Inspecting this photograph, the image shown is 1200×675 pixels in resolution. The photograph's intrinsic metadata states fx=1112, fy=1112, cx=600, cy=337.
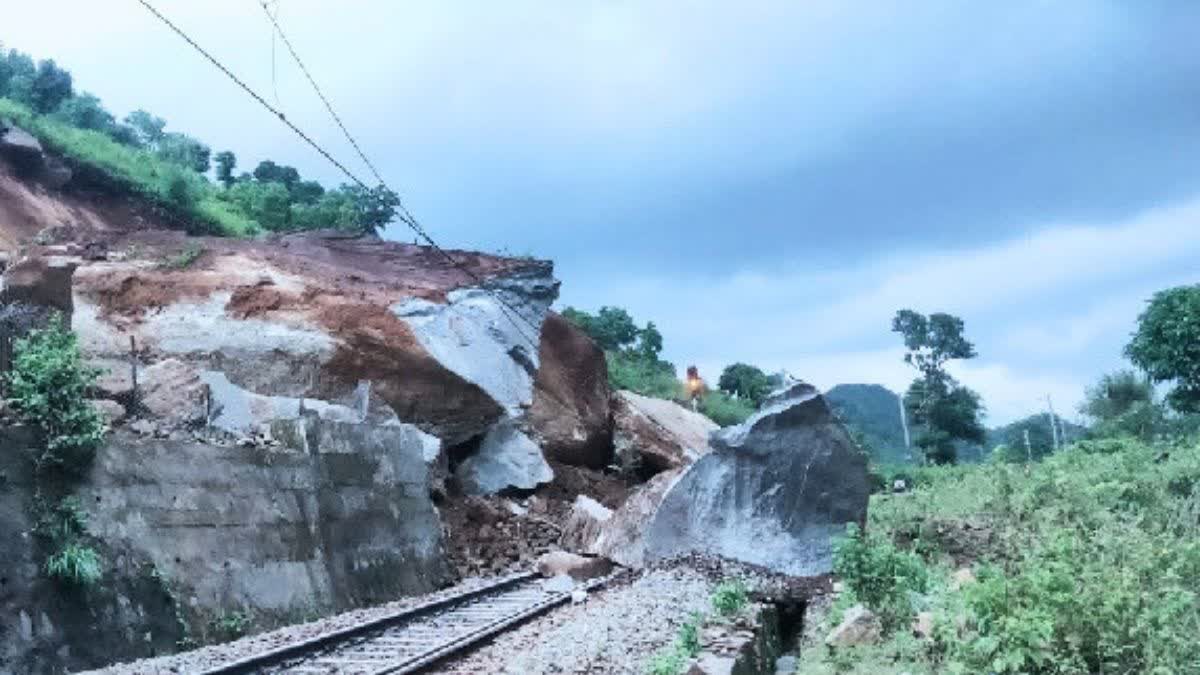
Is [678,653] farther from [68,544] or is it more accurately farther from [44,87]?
[44,87]

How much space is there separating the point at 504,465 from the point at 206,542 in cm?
1241

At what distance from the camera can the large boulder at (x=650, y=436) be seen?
2984 centimetres

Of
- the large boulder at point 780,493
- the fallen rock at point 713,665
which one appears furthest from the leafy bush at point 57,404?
the large boulder at point 780,493

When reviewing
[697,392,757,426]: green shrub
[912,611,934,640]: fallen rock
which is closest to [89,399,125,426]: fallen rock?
[912,611,934,640]: fallen rock

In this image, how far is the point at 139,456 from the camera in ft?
40.3

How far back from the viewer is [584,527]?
20.0 meters

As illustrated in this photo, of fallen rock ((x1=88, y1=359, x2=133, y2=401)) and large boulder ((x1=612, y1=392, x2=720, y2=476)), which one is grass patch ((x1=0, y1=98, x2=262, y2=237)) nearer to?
large boulder ((x1=612, y1=392, x2=720, y2=476))

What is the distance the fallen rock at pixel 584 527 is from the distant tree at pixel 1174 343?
23111 mm

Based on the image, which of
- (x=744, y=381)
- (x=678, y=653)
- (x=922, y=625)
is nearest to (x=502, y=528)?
(x=678, y=653)

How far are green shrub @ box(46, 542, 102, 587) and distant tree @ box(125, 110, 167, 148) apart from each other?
5140cm

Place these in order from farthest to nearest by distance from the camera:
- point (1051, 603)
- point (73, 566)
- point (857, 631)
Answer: point (73, 566)
point (857, 631)
point (1051, 603)

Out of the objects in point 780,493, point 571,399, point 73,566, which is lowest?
point 73,566

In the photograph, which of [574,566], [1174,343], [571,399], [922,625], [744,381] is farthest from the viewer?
[744,381]

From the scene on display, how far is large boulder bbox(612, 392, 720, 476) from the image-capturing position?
29844mm
